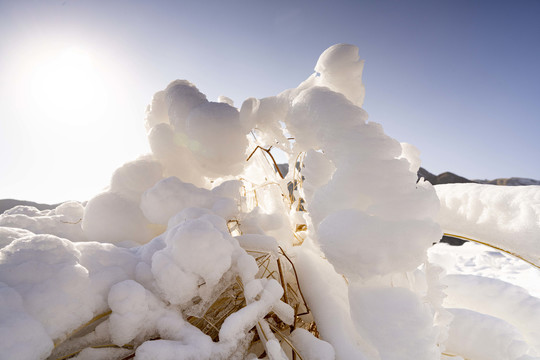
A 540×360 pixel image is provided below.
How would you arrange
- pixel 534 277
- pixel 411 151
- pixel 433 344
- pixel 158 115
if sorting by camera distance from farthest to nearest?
pixel 534 277, pixel 158 115, pixel 411 151, pixel 433 344

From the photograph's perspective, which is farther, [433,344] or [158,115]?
[158,115]

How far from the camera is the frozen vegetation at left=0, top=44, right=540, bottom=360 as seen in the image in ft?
1.51

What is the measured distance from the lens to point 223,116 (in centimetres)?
83

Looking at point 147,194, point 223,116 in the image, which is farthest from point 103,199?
point 223,116

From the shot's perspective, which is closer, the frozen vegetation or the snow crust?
the frozen vegetation

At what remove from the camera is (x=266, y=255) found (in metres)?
0.72

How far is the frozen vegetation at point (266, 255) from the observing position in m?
0.46

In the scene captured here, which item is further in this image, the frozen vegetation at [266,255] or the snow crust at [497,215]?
the snow crust at [497,215]

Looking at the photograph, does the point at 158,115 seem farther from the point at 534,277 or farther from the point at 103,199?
the point at 534,277

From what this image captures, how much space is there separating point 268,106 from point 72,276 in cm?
62

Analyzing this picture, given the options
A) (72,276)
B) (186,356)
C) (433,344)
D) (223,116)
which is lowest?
(433,344)

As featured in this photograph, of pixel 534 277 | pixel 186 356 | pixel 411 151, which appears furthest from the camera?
pixel 534 277

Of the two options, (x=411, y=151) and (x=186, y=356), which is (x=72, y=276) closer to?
(x=186, y=356)

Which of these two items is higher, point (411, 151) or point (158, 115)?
point (158, 115)
